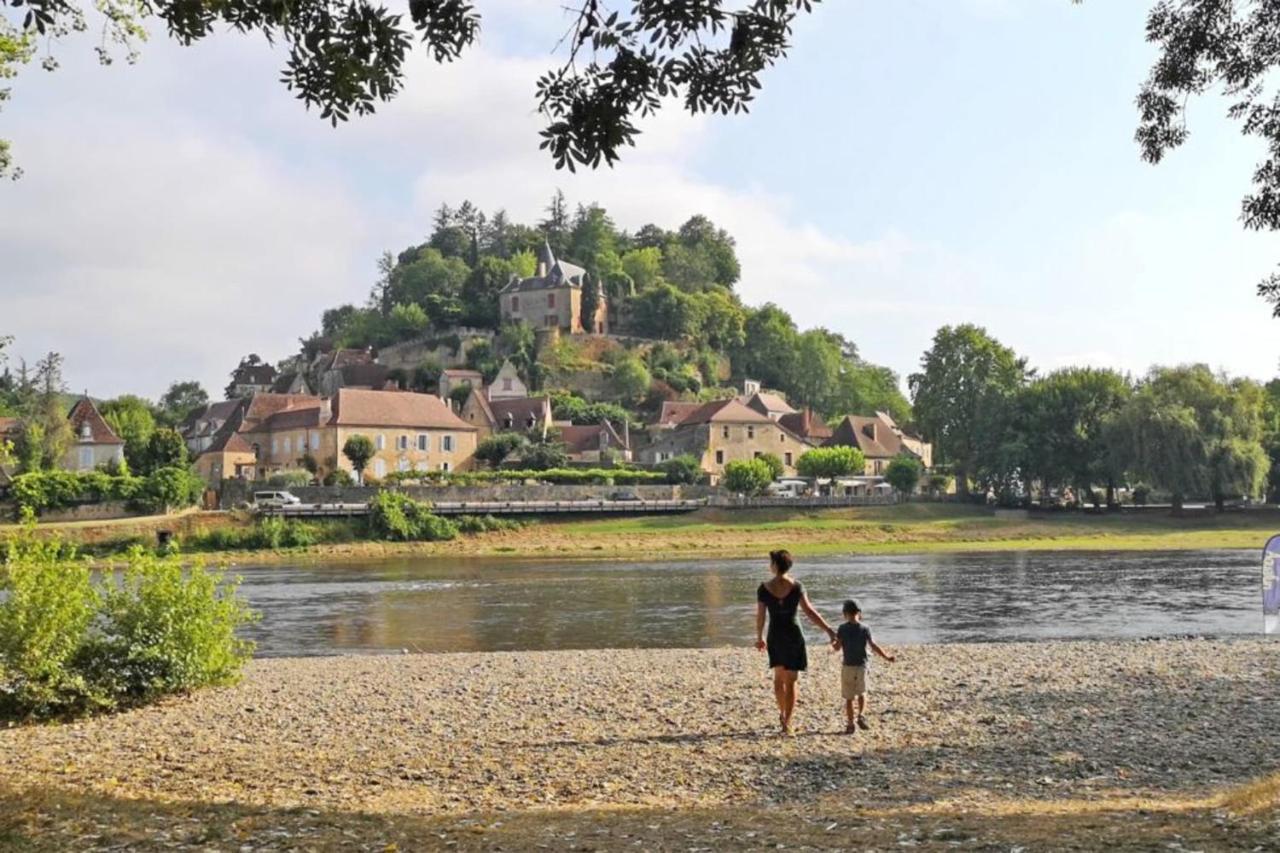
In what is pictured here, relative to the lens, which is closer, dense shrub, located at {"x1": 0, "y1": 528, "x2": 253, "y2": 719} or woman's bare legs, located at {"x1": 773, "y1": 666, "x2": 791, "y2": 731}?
woman's bare legs, located at {"x1": 773, "y1": 666, "x2": 791, "y2": 731}

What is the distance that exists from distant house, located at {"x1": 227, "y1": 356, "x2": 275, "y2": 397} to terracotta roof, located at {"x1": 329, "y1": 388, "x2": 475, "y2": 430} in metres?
54.7

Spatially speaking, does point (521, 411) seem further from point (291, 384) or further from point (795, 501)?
point (291, 384)

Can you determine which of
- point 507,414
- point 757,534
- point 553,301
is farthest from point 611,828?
point 553,301

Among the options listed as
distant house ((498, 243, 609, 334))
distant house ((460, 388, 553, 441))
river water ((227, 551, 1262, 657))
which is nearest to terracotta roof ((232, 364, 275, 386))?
distant house ((498, 243, 609, 334))

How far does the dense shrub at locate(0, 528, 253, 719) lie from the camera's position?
1293cm

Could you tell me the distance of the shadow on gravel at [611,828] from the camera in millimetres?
7238

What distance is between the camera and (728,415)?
301ft

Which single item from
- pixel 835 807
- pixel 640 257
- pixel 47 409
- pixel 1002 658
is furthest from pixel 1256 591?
pixel 640 257

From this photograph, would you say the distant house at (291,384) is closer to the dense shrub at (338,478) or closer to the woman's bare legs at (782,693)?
the dense shrub at (338,478)

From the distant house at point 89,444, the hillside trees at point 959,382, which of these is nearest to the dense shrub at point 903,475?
the hillside trees at point 959,382

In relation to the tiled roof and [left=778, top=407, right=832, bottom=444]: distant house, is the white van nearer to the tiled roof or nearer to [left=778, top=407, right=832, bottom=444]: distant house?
[left=778, top=407, right=832, bottom=444]: distant house

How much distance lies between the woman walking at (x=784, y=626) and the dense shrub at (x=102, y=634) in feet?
22.9

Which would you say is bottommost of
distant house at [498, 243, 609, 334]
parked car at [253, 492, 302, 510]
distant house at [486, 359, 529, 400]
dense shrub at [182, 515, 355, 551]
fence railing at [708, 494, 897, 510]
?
dense shrub at [182, 515, 355, 551]

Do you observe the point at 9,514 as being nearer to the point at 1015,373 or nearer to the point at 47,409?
the point at 47,409
